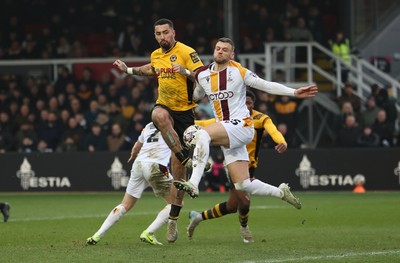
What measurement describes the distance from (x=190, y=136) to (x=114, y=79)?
1673cm

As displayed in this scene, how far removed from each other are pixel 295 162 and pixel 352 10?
823 cm

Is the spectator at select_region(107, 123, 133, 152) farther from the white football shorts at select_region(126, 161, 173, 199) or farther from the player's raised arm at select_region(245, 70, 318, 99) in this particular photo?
the player's raised arm at select_region(245, 70, 318, 99)

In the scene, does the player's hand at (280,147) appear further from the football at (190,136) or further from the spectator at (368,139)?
the spectator at (368,139)

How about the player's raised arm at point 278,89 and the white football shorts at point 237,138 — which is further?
the white football shorts at point 237,138

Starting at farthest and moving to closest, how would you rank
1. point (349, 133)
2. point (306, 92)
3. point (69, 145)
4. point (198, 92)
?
1. point (69, 145)
2. point (349, 133)
3. point (198, 92)
4. point (306, 92)

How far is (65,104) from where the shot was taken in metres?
27.7

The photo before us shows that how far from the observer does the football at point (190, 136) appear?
39.0 ft

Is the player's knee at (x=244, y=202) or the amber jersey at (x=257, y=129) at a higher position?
the amber jersey at (x=257, y=129)

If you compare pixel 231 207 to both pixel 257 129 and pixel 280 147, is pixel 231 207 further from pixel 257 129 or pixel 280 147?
pixel 280 147

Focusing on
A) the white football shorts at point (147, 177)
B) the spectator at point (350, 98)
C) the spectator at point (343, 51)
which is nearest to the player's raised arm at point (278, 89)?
the white football shorts at point (147, 177)

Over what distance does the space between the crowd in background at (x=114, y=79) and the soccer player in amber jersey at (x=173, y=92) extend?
11558 mm

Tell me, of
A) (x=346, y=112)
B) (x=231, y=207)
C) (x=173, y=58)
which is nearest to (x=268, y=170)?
(x=346, y=112)

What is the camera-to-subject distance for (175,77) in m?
12.9

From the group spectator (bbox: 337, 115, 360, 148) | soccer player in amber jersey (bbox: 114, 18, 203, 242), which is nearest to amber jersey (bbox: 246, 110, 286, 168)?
soccer player in amber jersey (bbox: 114, 18, 203, 242)
